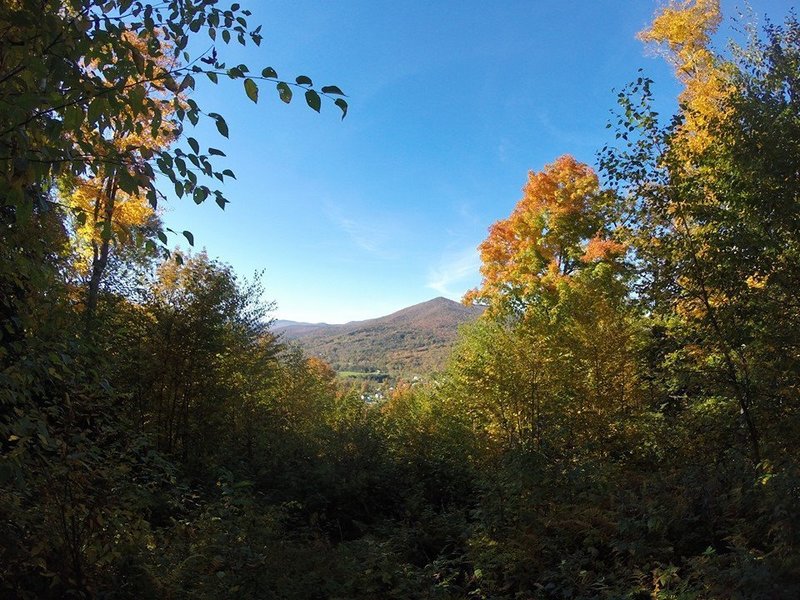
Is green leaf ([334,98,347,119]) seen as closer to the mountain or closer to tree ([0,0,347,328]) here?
tree ([0,0,347,328])

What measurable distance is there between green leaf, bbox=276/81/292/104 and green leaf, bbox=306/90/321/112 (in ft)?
0.41

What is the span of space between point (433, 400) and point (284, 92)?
13.9 metres

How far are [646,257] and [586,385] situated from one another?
402 centimetres

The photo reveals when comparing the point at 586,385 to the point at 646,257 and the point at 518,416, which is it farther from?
the point at 646,257

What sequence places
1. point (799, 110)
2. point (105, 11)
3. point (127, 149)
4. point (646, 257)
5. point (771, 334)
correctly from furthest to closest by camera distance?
point (646, 257) < point (799, 110) < point (771, 334) < point (105, 11) < point (127, 149)

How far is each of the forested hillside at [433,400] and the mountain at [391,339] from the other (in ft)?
325

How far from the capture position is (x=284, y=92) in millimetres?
1794

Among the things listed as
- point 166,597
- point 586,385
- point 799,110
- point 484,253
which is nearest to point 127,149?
point 166,597

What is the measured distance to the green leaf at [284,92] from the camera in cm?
175

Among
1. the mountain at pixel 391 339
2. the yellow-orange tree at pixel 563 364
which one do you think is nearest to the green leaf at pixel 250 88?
the yellow-orange tree at pixel 563 364

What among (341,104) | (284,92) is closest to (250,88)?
(284,92)

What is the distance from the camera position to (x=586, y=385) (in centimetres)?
982

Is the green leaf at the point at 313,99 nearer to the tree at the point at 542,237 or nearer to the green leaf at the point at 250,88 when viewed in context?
the green leaf at the point at 250,88

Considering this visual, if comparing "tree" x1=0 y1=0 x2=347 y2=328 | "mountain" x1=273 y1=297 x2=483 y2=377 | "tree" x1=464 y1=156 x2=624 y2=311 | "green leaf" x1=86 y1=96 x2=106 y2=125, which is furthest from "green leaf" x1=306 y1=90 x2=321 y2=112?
"mountain" x1=273 y1=297 x2=483 y2=377
